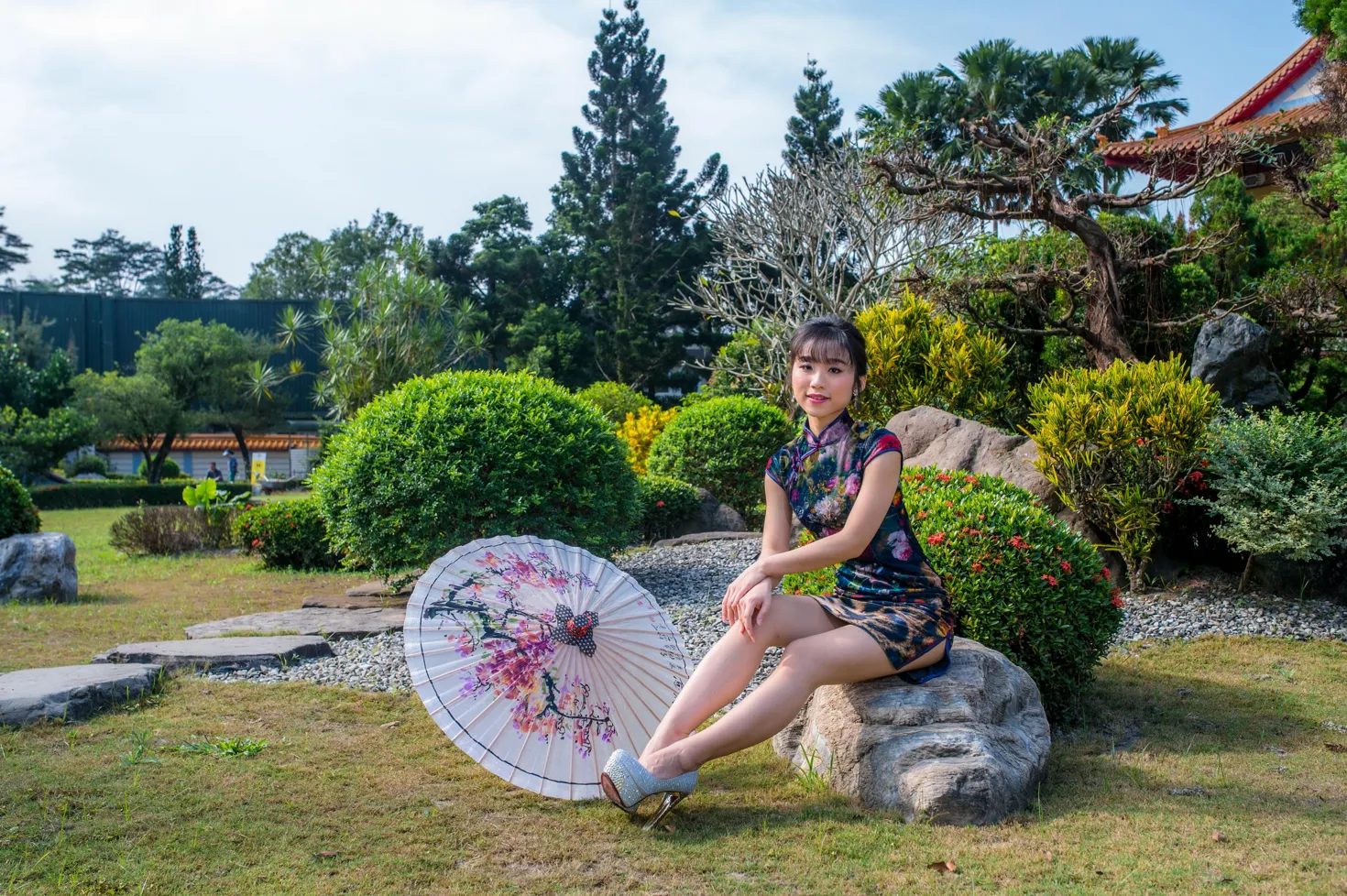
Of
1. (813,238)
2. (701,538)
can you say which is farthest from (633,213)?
(701,538)

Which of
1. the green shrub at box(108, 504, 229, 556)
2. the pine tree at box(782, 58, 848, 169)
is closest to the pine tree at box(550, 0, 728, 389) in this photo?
the pine tree at box(782, 58, 848, 169)

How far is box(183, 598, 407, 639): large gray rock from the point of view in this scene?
5961mm

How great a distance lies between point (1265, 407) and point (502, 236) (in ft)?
102

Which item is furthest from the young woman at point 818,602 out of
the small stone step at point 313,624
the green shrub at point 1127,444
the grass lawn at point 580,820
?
the green shrub at point 1127,444

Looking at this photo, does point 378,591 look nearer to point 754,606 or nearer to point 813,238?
point 754,606

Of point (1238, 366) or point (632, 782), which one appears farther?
point (1238, 366)

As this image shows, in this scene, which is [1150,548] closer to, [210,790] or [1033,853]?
[1033,853]

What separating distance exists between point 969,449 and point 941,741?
4.12 metres

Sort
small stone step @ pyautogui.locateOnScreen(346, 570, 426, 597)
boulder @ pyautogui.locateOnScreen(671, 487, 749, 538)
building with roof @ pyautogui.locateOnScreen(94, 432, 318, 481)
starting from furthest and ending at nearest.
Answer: building with roof @ pyautogui.locateOnScreen(94, 432, 318, 481), boulder @ pyautogui.locateOnScreen(671, 487, 749, 538), small stone step @ pyautogui.locateOnScreen(346, 570, 426, 597)

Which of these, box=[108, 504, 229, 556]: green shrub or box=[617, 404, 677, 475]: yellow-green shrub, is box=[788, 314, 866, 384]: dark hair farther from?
box=[617, 404, 677, 475]: yellow-green shrub

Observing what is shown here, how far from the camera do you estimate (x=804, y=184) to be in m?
17.3

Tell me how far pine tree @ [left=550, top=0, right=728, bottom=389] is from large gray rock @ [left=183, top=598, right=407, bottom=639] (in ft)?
83.2

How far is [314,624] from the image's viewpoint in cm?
617

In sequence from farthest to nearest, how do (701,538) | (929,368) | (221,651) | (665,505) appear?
(665,505) < (701,538) < (929,368) < (221,651)
